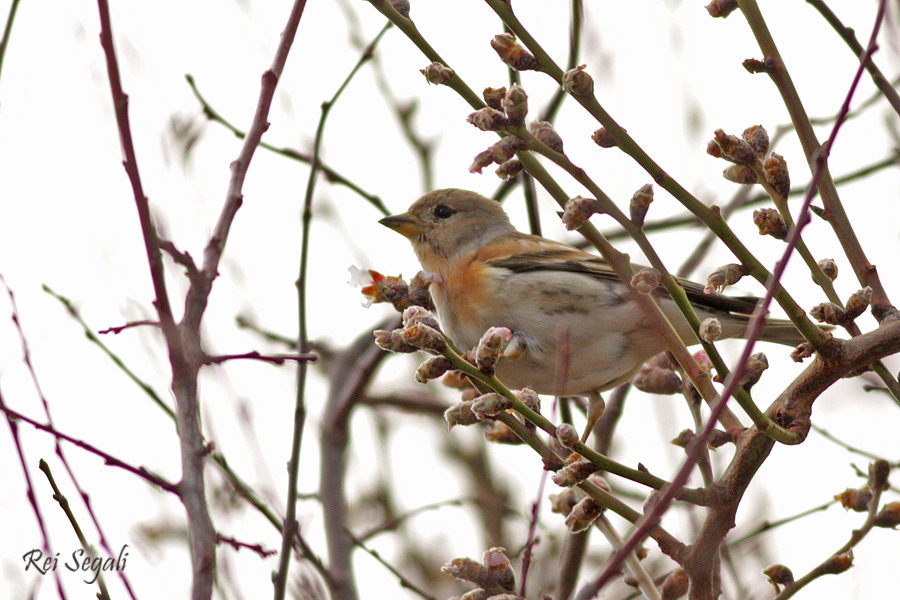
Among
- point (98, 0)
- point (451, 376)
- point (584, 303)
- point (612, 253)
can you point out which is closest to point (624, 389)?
point (584, 303)

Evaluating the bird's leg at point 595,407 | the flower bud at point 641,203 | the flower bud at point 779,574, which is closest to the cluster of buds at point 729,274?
the flower bud at point 641,203

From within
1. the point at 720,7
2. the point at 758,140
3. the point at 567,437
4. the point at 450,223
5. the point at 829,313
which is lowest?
the point at 567,437

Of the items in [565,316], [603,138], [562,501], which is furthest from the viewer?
[565,316]

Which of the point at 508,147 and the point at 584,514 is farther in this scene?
the point at 584,514

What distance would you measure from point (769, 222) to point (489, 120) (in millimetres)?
830

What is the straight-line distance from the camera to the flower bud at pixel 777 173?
7.69ft

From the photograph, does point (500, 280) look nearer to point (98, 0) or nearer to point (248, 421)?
point (248, 421)

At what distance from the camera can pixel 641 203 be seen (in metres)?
2.26

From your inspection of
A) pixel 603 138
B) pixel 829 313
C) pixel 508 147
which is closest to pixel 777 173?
pixel 829 313

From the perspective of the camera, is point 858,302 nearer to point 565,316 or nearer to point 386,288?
point 386,288

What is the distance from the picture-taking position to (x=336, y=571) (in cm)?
409

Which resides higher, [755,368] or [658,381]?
[658,381]

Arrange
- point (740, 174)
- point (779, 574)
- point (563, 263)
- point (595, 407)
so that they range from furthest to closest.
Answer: point (563, 263), point (595, 407), point (740, 174), point (779, 574)

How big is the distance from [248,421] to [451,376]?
3.41 ft
